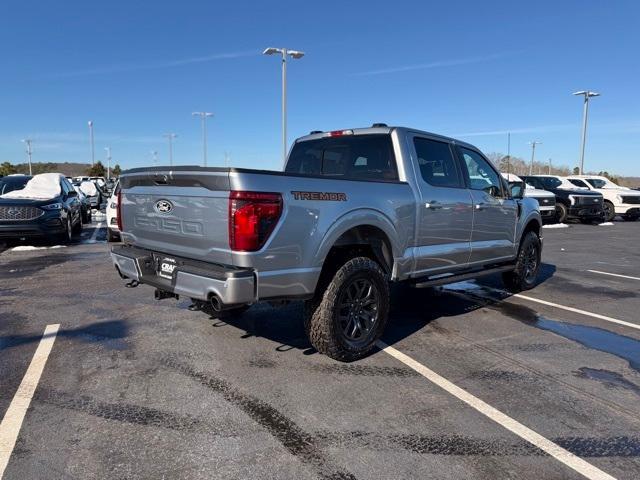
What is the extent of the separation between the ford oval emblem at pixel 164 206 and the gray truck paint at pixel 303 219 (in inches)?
1.4

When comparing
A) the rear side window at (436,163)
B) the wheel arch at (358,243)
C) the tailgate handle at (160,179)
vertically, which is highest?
the rear side window at (436,163)

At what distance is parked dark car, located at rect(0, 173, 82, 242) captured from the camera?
1049 centimetres

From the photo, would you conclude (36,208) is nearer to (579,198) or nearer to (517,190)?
(517,190)

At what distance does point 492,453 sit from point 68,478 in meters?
2.34

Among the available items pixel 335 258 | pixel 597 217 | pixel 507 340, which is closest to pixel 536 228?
pixel 507 340

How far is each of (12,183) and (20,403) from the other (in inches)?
401

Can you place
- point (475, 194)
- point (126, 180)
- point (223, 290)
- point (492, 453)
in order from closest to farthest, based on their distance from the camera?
point (492, 453) → point (223, 290) → point (126, 180) → point (475, 194)

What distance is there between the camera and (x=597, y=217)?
2011 cm

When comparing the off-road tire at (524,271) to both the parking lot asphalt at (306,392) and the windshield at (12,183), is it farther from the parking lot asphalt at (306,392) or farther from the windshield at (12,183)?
the windshield at (12,183)

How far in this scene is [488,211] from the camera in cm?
615

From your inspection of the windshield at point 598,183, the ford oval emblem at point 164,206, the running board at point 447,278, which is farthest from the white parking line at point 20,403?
the windshield at point 598,183

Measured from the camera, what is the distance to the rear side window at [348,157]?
5113 mm

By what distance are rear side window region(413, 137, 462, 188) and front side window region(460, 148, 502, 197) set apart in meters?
0.34

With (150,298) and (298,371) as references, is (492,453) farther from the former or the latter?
(150,298)
